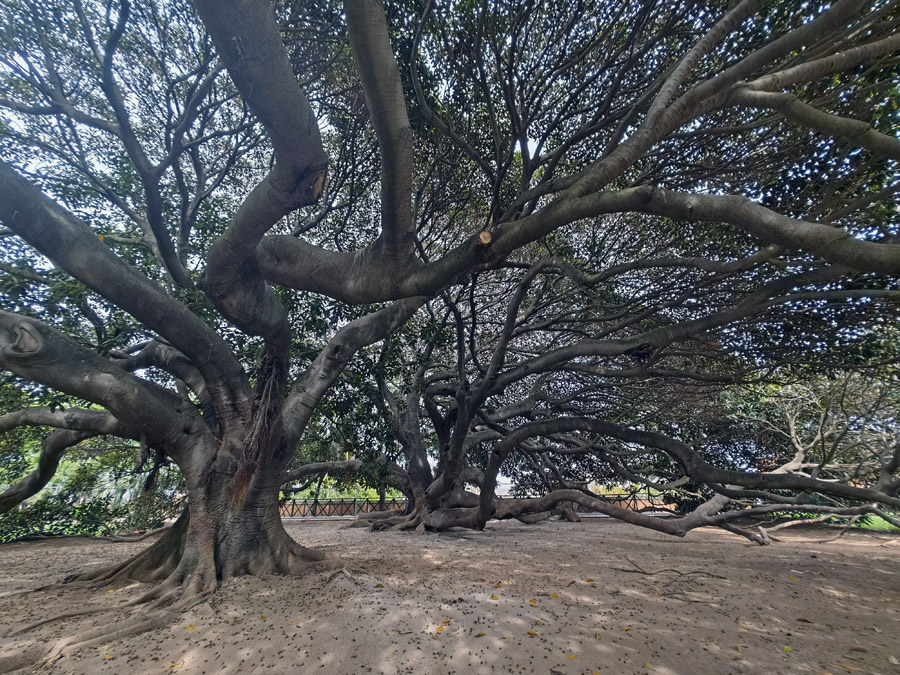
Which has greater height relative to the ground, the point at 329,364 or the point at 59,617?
the point at 329,364

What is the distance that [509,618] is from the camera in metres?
3.29

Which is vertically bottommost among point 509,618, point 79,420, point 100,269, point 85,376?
point 509,618

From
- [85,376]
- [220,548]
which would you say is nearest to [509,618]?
[220,548]

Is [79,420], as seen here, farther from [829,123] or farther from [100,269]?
[829,123]

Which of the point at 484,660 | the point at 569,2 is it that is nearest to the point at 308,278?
the point at 484,660

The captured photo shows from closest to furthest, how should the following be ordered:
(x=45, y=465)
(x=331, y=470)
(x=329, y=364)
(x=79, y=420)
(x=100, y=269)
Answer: (x=100, y=269)
(x=79, y=420)
(x=329, y=364)
(x=45, y=465)
(x=331, y=470)

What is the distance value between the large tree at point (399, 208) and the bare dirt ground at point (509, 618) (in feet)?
3.01

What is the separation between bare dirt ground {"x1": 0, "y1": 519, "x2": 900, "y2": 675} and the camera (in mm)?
2652

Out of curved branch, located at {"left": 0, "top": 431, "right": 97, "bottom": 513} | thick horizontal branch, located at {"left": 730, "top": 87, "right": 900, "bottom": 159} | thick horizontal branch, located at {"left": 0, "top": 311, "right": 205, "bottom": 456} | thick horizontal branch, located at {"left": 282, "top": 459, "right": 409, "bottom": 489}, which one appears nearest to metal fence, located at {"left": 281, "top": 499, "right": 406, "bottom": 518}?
thick horizontal branch, located at {"left": 282, "top": 459, "right": 409, "bottom": 489}

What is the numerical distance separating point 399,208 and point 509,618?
11.1 ft

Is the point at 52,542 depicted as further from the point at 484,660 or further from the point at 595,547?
the point at 595,547

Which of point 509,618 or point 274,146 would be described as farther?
point 509,618

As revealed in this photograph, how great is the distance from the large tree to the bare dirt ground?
92 cm

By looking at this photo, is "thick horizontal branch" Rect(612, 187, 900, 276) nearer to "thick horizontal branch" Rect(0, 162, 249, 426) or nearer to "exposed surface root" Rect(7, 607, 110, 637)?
"thick horizontal branch" Rect(0, 162, 249, 426)
